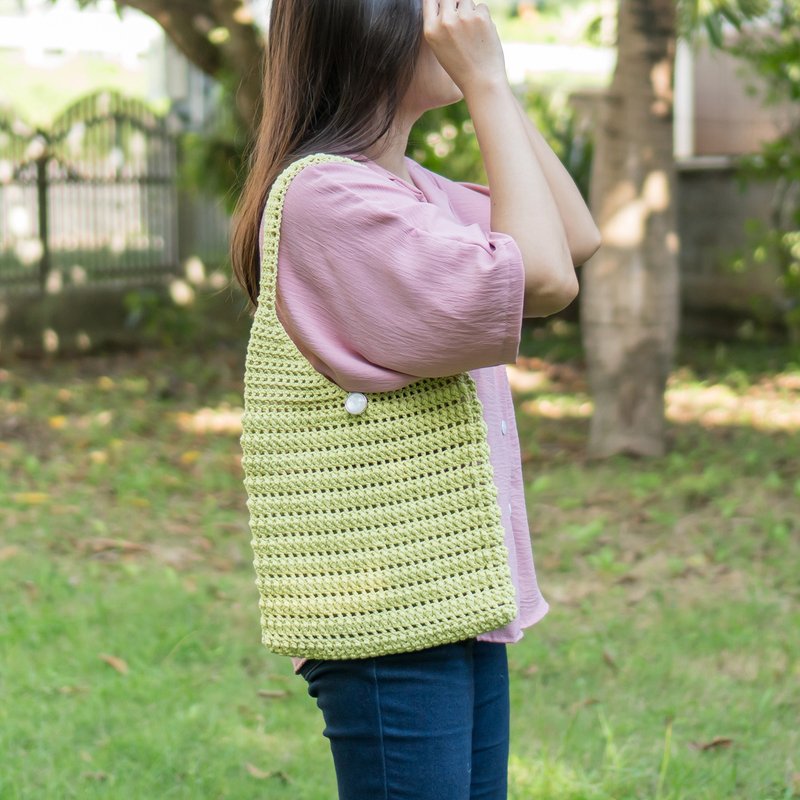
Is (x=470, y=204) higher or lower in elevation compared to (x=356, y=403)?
higher

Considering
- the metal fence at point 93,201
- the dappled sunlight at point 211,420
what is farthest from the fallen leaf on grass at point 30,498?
the metal fence at point 93,201

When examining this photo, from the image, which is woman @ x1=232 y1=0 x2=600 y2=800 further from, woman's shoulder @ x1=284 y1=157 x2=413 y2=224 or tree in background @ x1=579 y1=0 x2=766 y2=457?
tree in background @ x1=579 y1=0 x2=766 y2=457

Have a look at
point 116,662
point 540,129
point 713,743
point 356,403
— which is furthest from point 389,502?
point 540,129

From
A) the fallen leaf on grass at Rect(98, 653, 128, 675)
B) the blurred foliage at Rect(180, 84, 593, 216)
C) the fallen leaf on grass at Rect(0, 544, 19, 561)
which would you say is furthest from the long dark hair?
the blurred foliage at Rect(180, 84, 593, 216)

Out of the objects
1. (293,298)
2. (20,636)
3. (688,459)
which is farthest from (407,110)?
(688,459)

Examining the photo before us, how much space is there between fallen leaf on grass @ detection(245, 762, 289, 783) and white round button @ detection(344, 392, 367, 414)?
5.79 feet

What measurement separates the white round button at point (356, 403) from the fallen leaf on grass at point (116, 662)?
2.35m

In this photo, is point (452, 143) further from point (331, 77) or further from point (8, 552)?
point (331, 77)

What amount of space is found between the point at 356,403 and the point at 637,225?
467cm

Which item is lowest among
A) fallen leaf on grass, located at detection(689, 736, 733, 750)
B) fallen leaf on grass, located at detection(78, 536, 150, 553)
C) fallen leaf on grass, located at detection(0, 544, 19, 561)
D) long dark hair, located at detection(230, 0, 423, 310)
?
fallen leaf on grass, located at detection(78, 536, 150, 553)

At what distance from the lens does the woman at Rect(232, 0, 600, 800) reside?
59.0 inches

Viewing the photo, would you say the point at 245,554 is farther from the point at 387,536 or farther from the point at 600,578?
the point at 387,536

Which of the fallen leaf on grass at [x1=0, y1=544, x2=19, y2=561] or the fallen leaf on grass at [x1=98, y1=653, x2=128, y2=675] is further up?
the fallen leaf on grass at [x1=98, y1=653, x2=128, y2=675]

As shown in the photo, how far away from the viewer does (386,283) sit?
4.92 feet
